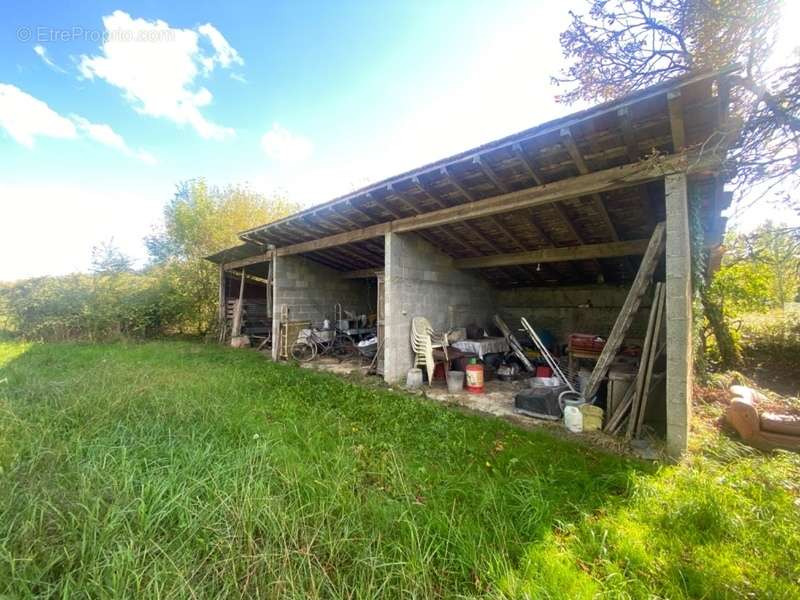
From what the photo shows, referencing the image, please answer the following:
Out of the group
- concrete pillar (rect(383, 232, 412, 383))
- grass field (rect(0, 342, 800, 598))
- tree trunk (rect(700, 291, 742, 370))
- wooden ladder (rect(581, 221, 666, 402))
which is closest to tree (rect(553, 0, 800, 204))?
wooden ladder (rect(581, 221, 666, 402))

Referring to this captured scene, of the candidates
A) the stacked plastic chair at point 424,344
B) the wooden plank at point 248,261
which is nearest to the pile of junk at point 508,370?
the stacked plastic chair at point 424,344

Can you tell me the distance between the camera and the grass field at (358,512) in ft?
4.71

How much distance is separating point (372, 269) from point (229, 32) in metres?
5.67

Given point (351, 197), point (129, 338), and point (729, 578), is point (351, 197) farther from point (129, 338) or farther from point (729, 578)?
point (129, 338)

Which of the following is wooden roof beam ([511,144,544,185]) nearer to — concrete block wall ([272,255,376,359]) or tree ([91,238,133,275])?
concrete block wall ([272,255,376,359])

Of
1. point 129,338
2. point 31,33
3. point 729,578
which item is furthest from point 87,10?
point 729,578

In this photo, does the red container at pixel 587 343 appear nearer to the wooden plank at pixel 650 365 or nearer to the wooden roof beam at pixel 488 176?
the wooden plank at pixel 650 365

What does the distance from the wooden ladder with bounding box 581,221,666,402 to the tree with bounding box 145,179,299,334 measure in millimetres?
12340

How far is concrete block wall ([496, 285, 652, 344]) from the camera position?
282 inches

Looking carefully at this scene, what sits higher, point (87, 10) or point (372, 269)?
point (87, 10)

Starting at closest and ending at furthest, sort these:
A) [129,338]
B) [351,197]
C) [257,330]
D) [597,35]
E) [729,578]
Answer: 1. [729,578]
2. [597,35]
3. [351,197]
4. [129,338]
5. [257,330]

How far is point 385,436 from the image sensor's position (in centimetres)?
326

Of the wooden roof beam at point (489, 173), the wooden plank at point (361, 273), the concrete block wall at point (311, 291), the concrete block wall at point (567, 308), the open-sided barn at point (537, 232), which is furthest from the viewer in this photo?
the wooden plank at point (361, 273)

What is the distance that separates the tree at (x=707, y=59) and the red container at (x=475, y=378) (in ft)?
11.9
